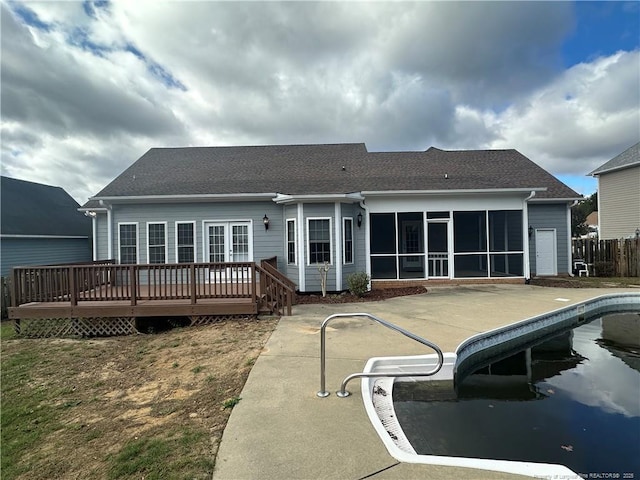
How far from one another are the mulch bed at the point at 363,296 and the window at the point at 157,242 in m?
4.89

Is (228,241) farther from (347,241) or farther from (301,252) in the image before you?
(347,241)

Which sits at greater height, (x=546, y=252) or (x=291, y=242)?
(x=291, y=242)

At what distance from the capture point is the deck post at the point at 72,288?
7.12 meters

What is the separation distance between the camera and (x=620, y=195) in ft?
58.5

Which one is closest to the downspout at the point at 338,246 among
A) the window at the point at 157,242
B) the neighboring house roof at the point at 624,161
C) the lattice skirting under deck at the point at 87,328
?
the lattice skirting under deck at the point at 87,328

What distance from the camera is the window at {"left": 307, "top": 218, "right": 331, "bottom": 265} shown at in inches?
394

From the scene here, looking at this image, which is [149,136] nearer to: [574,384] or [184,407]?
[184,407]

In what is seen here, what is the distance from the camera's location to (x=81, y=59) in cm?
1227

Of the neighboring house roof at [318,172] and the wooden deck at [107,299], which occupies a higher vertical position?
the neighboring house roof at [318,172]

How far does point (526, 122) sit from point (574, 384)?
23846 mm

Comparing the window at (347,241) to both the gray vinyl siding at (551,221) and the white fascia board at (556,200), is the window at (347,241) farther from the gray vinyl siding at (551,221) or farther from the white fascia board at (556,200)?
the gray vinyl siding at (551,221)

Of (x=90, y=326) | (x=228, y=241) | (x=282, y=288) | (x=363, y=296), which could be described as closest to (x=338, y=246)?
(x=363, y=296)

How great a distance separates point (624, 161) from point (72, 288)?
81.8 feet

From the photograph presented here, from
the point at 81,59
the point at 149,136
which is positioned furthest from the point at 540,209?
the point at 149,136
